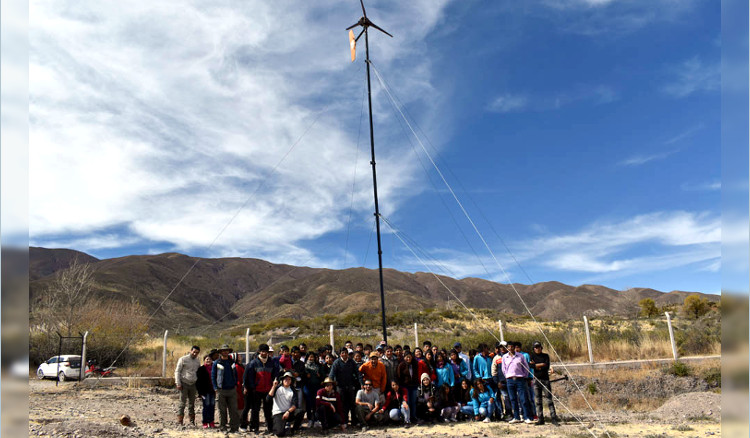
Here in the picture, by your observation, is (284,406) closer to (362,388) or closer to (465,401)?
(362,388)

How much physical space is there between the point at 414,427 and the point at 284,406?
117 inches

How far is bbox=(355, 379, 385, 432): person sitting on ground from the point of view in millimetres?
10547

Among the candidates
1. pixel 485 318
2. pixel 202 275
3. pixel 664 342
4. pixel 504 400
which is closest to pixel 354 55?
pixel 504 400

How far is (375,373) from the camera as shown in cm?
1091

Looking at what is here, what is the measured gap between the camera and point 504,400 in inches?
448

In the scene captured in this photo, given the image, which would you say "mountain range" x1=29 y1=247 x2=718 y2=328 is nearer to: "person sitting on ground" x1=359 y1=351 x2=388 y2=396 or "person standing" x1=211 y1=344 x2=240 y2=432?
"person sitting on ground" x1=359 y1=351 x2=388 y2=396

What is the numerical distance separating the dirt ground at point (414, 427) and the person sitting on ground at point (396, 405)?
314 mm

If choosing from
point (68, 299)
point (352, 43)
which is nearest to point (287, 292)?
point (68, 299)

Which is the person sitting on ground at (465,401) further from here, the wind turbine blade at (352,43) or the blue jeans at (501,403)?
the wind turbine blade at (352,43)

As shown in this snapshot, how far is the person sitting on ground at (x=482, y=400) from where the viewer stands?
36.8 ft

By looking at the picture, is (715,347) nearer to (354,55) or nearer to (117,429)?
(354,55)

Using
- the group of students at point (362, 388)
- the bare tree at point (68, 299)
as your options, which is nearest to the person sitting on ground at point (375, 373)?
the group of students at point (362, 388)

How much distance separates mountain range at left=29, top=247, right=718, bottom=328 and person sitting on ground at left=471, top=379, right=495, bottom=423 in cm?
5704

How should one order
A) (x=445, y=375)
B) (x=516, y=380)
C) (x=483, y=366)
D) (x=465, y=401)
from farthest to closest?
(x=465, y=401)
(x=483, y=366)
(x=445, y=375)
(x=516, y=380)
